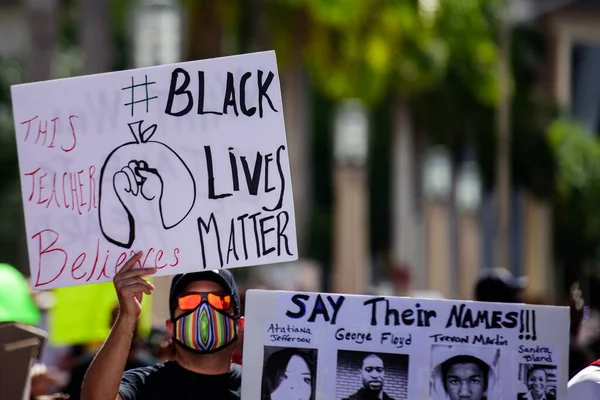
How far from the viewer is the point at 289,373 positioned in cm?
478

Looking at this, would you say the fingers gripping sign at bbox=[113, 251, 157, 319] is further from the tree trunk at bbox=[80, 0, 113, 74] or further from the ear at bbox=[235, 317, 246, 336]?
the tree trunk at bbox=[80, 0, 113, 74]

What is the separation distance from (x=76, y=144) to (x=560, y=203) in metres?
36.5

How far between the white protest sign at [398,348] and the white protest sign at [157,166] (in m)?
0.30

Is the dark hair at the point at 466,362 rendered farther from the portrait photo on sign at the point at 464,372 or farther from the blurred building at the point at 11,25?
the blurred building at the point at 11,25

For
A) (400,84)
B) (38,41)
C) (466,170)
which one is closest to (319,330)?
(38,41)

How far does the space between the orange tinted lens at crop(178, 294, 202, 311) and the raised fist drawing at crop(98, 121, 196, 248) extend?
268mm

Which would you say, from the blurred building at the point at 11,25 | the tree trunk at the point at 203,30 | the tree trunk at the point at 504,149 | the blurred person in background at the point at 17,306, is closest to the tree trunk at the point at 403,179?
the tree trunk at the point at 504,149

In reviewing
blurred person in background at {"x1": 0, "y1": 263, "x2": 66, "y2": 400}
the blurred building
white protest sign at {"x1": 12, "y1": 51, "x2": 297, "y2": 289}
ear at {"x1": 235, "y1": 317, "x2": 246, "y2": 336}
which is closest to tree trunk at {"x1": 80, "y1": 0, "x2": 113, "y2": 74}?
blurred person in background at {"x1": 0, "y1": 263, "x2": 66, "y2": 400}

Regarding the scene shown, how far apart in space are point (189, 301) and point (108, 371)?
46 centimetres

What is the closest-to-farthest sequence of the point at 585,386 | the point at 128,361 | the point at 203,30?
the point at 585,386, the point at 128,361, the point at 203,30

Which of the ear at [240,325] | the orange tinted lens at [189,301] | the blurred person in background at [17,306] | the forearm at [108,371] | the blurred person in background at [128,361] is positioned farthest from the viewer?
the blurred person in background at [128,361]

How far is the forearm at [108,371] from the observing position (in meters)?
4.57

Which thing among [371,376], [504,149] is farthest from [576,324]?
[504,149]

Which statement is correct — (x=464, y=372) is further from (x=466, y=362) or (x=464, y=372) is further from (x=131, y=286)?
(x=131, y=286)
